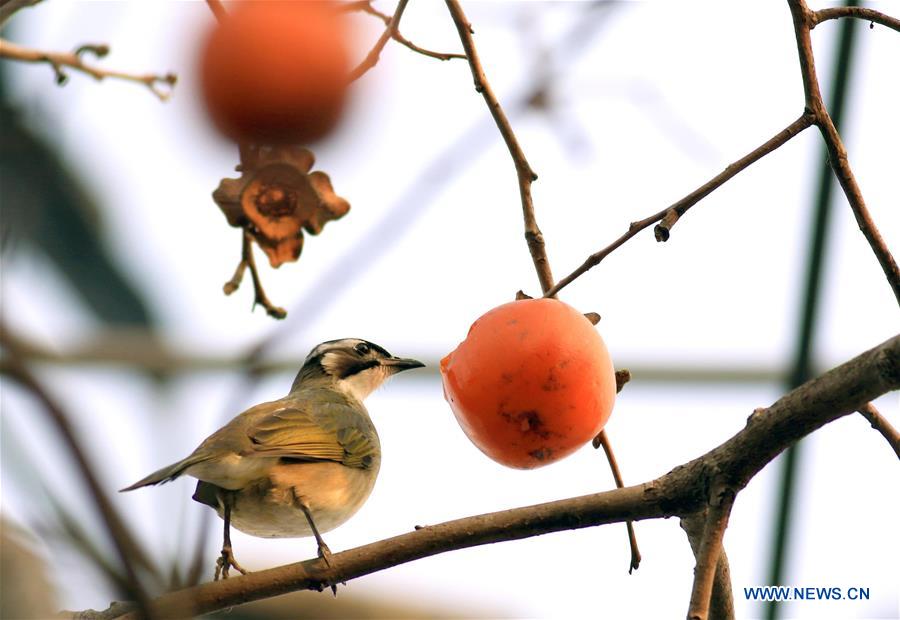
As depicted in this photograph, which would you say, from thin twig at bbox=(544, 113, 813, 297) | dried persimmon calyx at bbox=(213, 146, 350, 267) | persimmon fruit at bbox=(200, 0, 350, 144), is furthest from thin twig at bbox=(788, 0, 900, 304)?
dried persimmon calyx at bbox=(213, 146, 350, 267)

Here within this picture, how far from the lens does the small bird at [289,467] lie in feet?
13.7

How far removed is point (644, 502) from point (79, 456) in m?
1.56

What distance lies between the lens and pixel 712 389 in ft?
21.7

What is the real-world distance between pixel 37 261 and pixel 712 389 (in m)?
4.14

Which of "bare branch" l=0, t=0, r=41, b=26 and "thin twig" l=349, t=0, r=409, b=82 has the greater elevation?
"thin twig" l=349, t=0, r=409, b=82

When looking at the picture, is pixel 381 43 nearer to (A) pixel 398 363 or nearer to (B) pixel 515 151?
(B) pixel 515 151

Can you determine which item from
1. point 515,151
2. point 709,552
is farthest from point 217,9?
point 709,552

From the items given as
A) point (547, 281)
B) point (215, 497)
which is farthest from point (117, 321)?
point (547, 281)

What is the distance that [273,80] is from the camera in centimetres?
270

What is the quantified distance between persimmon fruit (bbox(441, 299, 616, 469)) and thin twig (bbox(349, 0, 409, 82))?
0.66 m

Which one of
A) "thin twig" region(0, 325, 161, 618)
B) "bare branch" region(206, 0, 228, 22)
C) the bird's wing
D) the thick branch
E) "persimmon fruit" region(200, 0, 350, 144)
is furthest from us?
the bird's wing

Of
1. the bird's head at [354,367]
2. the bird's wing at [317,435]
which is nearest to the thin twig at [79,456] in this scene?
the bird's wing at [317,435]

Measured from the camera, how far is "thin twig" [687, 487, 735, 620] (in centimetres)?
189

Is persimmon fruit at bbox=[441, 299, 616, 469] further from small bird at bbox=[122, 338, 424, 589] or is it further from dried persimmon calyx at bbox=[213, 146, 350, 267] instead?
small bird at bbox=[122, 338, 424, 589]
